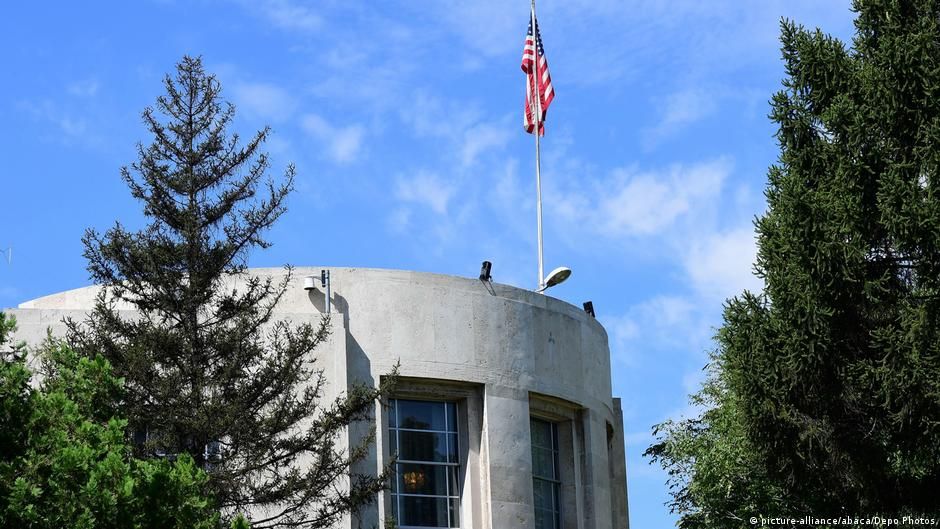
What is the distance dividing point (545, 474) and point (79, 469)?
13.6 metres

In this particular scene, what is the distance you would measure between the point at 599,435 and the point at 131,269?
1022 cm

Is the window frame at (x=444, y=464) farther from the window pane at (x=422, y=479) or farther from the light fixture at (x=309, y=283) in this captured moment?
the light fixture at (x=309, y=283)

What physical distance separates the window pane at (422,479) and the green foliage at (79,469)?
9.01 m

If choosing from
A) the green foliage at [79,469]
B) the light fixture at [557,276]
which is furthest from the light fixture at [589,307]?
the green foliage at [79,469]

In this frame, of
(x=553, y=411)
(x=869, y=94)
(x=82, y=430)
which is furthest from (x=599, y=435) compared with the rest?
(x=82, y=430)

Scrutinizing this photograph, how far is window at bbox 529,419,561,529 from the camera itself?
91.7ft

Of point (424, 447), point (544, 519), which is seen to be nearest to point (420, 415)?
point (424, 447)

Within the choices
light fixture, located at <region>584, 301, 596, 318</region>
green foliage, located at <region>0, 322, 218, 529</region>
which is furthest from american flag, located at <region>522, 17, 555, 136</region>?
green foliage, located at <region>0, 322, 218, 529</region>

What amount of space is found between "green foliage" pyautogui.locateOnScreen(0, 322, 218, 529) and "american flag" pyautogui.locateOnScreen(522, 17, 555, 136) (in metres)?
17.9

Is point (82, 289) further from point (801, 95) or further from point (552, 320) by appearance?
point (801, 95)

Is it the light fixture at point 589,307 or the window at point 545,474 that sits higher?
the light fixture at point 589,307

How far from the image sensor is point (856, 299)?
23062 mm

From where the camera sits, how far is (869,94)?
78.8ft

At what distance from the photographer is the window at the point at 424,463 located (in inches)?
1037
